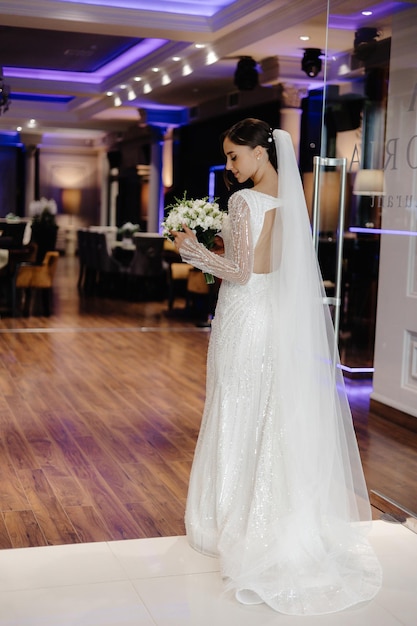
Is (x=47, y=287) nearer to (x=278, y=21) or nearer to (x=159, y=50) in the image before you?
(x=159, y=50)

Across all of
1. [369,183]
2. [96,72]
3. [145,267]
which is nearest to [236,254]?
[369,183]

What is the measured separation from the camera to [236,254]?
3205 mm

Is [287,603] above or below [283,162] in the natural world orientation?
below

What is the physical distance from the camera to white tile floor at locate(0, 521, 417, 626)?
284 centimetres

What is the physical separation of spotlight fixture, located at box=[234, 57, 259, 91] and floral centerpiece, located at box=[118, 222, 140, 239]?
350 centimetres

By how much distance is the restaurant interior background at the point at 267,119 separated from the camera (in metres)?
4.27

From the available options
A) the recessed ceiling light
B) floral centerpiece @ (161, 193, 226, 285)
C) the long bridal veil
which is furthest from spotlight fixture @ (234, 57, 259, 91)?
the long bridal veil

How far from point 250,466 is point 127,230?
9711mm

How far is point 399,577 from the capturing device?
3270 millimetres

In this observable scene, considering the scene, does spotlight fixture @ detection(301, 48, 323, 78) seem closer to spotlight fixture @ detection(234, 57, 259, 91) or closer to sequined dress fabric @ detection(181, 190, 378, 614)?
spotlight fixture @ detection(234, 57, 259, 91)

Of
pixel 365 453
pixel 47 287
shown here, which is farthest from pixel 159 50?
pixel 365 453

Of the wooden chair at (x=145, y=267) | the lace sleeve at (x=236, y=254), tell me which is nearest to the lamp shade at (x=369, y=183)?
the lace sleeve at (x=236, y=254)

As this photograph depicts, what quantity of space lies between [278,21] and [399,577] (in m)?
5.81

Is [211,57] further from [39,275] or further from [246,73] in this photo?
[39,275]
